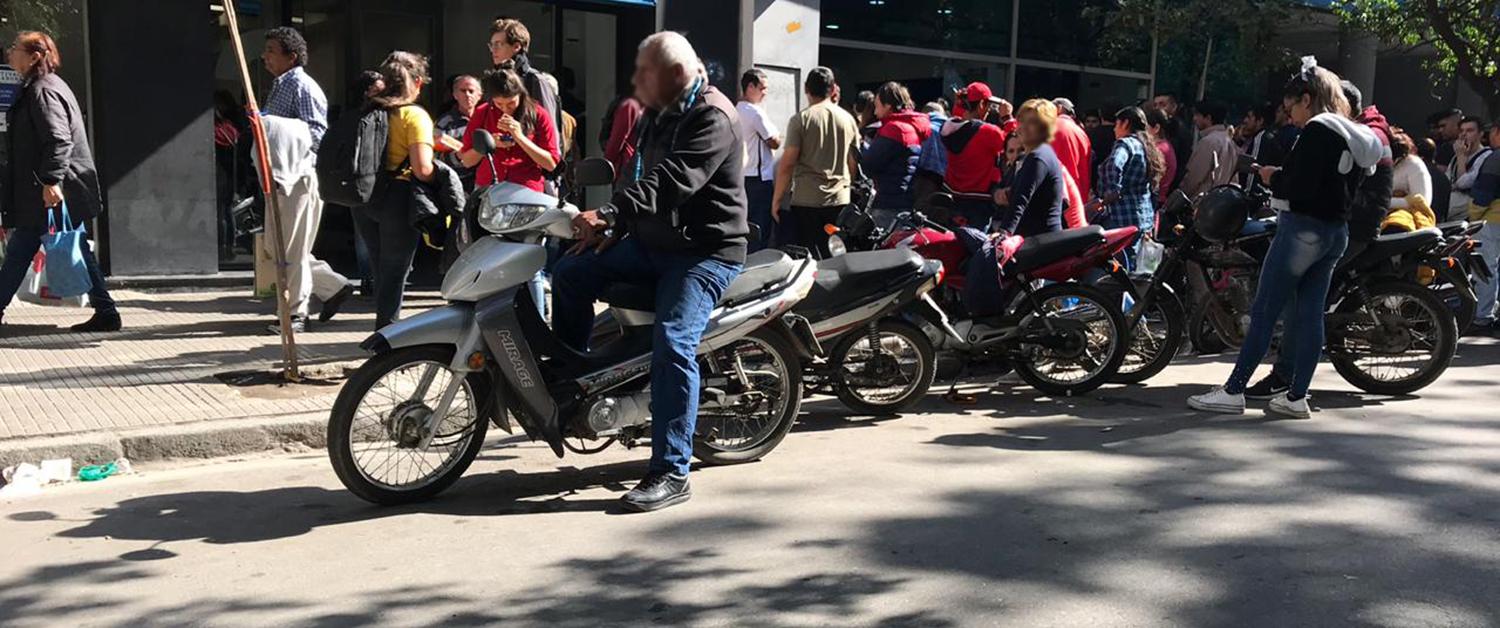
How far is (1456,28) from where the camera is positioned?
15.7 m

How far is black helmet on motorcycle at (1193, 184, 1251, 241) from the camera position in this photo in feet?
24.8

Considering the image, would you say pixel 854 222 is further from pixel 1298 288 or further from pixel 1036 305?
pixel 1298 288

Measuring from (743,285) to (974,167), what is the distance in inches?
168

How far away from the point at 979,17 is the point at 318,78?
312 inches

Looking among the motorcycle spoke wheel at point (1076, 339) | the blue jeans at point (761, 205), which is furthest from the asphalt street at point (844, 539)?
the blue jeans at point (761, 205)

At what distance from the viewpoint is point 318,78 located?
1209cm

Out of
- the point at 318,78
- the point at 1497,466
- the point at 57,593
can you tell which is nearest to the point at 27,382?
the point at 57,593

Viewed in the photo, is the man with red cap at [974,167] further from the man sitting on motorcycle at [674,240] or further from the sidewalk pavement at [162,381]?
the man sitting on motorcycle at [674,240]

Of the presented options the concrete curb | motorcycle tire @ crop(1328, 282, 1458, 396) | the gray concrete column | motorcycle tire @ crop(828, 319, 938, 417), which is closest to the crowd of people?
motorcycle tire @ crop(1328, 282, 1458, 396)

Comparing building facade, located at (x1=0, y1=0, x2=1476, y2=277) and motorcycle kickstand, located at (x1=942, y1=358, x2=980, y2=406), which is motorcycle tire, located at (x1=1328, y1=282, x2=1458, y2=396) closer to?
motorcycle kickstand, located at (x1=942, y1=358, x2=980, y2=406)

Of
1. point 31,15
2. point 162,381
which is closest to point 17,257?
point 162,381

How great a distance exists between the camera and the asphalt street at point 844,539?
4004mm

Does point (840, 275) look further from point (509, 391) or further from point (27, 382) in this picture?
point (27, 382)

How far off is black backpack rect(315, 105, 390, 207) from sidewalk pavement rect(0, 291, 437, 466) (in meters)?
0.97
